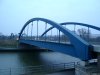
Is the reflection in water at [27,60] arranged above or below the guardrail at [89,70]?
below

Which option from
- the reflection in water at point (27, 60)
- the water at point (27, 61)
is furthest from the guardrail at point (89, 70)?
the reflection in water at point (27, 60)

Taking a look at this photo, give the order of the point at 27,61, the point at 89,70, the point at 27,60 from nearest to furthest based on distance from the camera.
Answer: the point at 89,70 < the point at 27,61 < the point at 27,60

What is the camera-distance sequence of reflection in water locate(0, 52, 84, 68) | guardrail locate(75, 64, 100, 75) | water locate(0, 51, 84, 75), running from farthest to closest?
1. reflection in water locate(0, 52, 84, 68)
2. water locate(0, 51, 84, 75)
3. guardrail locate(75, 64, 100, 75)

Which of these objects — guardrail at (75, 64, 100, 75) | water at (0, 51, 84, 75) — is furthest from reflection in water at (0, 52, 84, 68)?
guardrail at (75, 64, 100, 75)

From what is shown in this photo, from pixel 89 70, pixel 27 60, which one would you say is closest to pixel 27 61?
pixel 27 60

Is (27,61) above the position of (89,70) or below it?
below

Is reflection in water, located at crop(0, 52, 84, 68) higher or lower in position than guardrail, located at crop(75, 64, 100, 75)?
lower

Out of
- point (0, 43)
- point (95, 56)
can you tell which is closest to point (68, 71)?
point (95, 56)

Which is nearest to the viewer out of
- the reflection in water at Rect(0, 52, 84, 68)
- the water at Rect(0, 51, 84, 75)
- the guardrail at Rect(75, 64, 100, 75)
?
the guardrail at Rect(75, 64, 100, 75)

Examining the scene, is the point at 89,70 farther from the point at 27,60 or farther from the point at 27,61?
the point at 27,60

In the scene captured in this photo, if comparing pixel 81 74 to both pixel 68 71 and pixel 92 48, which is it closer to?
pixel 92 48

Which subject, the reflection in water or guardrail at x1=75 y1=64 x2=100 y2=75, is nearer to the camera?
guardrail at x1=75 y1=64 x2=100 y2=75

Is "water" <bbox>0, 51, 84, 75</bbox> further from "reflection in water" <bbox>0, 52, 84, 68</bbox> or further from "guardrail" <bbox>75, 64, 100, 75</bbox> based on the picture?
"guardrail" <bbox>75, 64, 100, 75</bbox>

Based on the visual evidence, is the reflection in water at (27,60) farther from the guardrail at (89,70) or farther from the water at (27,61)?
the guardrail at (89,70)
